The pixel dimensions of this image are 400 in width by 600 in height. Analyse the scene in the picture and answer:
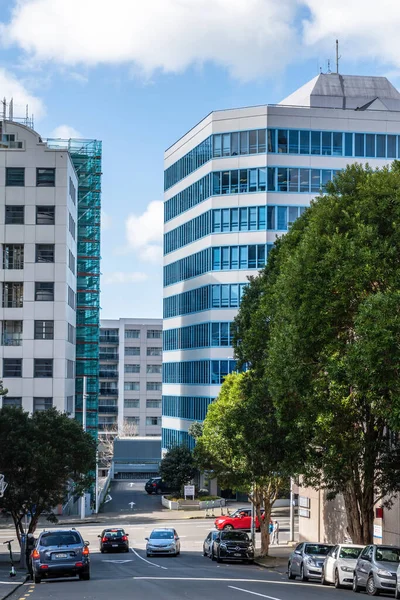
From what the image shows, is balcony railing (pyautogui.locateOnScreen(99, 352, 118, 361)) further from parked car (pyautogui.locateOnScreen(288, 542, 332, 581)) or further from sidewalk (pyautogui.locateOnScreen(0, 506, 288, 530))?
parked car (pyautogui.locateOnScreen(288, 542, 332, 581))

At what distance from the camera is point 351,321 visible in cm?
2973

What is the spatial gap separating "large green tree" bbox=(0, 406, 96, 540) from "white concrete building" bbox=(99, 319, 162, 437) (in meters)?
119

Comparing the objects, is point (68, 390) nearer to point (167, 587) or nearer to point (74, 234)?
point (74, 234)

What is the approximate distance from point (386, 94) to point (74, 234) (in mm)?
31315

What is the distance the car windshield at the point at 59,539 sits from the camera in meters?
30.6

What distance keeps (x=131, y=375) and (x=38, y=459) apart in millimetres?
125529

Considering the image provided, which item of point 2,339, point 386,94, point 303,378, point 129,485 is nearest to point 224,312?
point 2,339

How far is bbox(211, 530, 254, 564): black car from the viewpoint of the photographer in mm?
44938

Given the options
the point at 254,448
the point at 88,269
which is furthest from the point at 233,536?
the point at 88,269

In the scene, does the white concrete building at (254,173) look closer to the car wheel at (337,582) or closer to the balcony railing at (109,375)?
the car wheel at (337,582)

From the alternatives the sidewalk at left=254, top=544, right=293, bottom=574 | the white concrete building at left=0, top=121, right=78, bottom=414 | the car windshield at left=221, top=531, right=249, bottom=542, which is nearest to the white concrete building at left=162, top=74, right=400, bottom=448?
the white concrete building at left=0, top=121, right=78, bottom=414

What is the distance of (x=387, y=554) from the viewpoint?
1148 inches

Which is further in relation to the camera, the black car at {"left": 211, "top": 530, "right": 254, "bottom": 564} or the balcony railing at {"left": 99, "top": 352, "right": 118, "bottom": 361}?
the balcony railing at {"left": 99, "top": 352, "right": 118, "bottom": 361}

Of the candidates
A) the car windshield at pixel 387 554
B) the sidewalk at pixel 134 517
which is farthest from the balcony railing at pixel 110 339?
the car windshield at pixel 387 554
